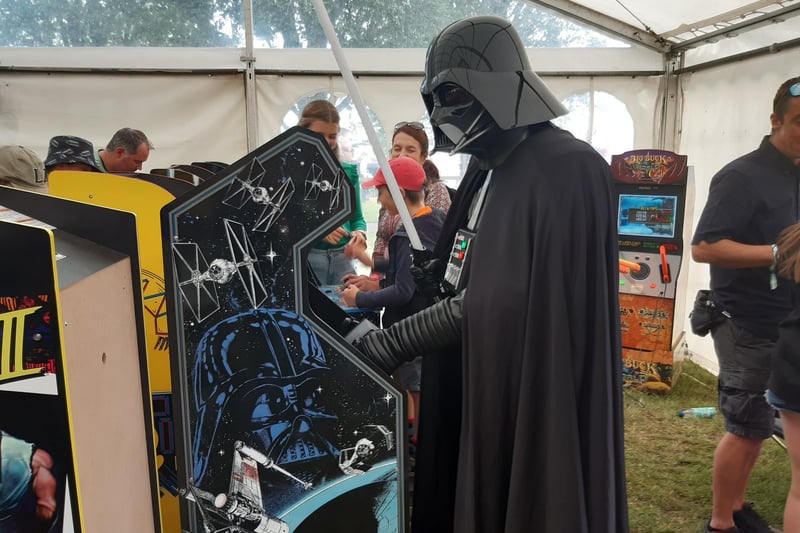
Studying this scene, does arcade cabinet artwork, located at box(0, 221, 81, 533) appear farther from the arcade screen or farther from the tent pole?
the tent pole

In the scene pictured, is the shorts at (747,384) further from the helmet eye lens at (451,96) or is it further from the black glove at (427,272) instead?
the helmet eye lens at (451,96)

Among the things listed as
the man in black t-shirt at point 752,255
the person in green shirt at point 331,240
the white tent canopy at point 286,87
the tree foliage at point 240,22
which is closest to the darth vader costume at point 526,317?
the man in black t-shirt at point 752,255

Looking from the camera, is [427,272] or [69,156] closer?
[427,272]

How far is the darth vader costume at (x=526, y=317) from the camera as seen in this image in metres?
1.09

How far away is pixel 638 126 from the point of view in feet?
15.2

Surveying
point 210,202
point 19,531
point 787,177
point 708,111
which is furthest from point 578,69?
point 19,531

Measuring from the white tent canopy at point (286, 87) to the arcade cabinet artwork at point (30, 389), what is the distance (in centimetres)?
402

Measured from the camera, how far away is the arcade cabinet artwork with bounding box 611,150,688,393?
→ 3.64 meters

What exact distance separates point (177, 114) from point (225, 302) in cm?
384

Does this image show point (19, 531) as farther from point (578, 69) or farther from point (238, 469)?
point (578, 69)

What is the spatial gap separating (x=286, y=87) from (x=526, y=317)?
3.77 meters

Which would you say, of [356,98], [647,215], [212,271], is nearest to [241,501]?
[212,271]

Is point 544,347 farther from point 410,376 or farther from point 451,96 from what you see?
point 410,376

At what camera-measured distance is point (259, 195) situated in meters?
1.00
